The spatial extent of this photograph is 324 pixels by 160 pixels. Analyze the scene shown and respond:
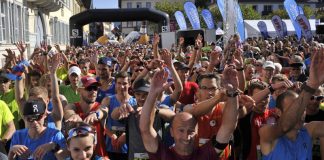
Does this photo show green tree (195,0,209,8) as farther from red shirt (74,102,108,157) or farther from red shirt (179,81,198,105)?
red shirt (74,102,108,157)

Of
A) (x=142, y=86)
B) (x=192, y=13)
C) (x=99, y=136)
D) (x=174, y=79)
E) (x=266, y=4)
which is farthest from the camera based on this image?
(x=266, y=4)

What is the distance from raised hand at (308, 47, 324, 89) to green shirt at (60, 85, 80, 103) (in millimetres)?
3665

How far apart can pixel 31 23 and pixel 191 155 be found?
75.6 ft

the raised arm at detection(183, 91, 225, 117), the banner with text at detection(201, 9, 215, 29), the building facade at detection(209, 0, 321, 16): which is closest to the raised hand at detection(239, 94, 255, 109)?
the raised arm at detection(183, 91, 225, 117)

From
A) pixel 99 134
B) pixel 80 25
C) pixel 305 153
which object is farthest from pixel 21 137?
pixel 80 25

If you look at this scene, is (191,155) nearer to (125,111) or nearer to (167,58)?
(125,111)

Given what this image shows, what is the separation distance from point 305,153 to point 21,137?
8.00ft

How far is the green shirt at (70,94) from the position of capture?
6375 mm

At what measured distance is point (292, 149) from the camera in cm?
356

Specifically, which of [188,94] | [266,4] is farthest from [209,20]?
[266,4]

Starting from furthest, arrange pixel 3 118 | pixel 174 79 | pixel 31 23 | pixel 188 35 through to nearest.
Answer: pixel 31 23 < pixel 188 35 < pixel 174 79 < pixel 3 118

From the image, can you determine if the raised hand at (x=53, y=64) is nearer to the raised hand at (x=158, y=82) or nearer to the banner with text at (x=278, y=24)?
the raised hand at (x=158, y=82)

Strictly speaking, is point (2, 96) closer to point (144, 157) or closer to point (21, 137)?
point (21, 137)

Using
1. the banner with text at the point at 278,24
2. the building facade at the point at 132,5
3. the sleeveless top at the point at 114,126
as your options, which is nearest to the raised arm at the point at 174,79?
the sleeveless top at the point at 114,126
